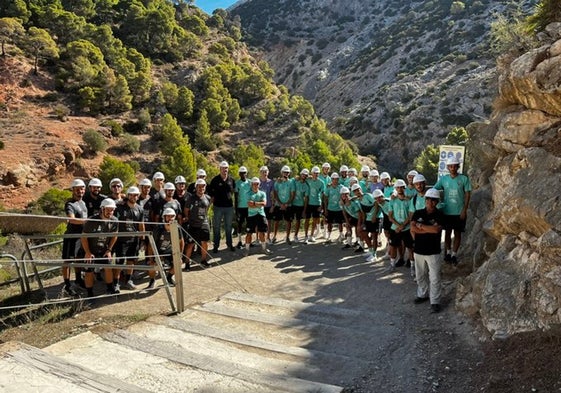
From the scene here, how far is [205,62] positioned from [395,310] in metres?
48.8

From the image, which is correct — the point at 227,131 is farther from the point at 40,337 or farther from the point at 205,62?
the point at 40,337

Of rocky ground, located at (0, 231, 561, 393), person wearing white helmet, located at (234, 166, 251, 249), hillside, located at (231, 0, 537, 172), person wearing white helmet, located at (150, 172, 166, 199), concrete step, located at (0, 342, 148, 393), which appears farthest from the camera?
hillside, located at (231, 0, 537, 172)

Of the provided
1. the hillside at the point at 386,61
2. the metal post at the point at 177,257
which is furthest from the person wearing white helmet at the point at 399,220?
the hillside at the point at 386,61

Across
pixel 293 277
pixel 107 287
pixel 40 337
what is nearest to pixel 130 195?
pixel 107 287

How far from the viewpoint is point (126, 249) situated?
25.5 ft

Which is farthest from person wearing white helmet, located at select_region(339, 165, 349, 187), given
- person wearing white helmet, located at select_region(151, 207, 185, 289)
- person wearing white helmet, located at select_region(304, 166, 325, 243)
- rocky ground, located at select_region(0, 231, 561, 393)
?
person wearing white helmet, located at select_region(151, 207, 185, 289)

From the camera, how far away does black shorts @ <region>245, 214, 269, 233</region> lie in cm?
1030

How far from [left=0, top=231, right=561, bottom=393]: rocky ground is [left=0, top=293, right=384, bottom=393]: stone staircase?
0.34m

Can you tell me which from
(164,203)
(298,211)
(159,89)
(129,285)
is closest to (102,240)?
(129,285)

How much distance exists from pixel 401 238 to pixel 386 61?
60.4 metres

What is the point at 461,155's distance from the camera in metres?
10.5

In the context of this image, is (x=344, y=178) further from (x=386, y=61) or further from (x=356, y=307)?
(x=386, y=61)

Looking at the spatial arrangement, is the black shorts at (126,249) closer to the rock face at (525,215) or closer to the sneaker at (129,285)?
the sneaker at (129,285)

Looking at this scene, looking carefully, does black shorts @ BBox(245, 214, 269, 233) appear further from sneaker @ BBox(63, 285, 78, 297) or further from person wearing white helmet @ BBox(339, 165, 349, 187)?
Result: sneaker @ BBox(63, 285, 78, 297)
